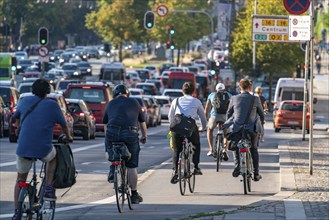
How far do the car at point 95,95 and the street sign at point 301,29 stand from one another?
20.5 meters

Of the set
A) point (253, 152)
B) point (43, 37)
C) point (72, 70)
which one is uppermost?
point (43, 37)

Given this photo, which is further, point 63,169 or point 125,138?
point 125,138

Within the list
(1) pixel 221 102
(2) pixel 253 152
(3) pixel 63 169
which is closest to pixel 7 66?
(1) pixel 221 102

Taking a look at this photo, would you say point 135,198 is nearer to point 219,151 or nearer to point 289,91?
point 219,151

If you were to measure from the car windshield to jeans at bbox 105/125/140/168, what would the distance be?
24.9m

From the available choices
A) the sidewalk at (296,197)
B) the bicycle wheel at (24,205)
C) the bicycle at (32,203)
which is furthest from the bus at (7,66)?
the bicycle wheel at (24,205)

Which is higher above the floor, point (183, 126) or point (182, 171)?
point (183, 126)

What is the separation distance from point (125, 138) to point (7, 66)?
165 ft

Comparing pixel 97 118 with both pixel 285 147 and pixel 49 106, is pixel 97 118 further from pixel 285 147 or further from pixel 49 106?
pixel 49 106

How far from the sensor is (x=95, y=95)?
41094mm

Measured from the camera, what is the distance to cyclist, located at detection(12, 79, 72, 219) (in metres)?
13.2

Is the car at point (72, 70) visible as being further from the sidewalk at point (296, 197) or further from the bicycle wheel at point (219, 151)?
the bicycle wheel at point (219, 151)

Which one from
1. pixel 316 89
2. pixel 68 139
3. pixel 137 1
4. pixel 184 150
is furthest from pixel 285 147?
pixel 137 1

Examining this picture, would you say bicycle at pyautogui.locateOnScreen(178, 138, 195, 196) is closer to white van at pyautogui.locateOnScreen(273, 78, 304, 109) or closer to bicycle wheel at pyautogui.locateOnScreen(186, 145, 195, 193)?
bicycle wheel at pyautogui.locateOnScreen(186, 145, 195, 193)
